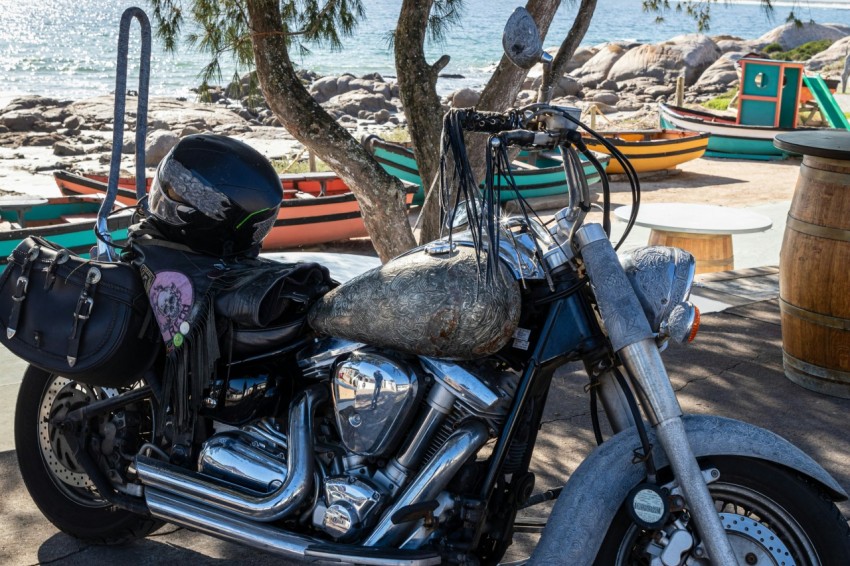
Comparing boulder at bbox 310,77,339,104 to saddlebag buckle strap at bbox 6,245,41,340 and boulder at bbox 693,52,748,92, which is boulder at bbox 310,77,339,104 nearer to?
boulder at bbox 693,52,748,92

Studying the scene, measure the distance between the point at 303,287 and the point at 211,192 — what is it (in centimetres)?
45

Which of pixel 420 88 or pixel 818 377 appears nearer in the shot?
pixel 818 377

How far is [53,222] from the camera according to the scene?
33.9 ft

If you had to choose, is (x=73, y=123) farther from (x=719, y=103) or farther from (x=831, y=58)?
(x=831, y=58)

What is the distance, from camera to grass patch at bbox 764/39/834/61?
38000 mm

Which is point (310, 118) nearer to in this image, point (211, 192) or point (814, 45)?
point (211, 192)

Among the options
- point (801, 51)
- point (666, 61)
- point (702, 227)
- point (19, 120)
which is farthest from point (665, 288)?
point (801, 51)

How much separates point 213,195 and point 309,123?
2.41 meters

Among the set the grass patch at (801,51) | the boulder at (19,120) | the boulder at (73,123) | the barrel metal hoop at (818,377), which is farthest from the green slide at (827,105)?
the grass patch at (801,51)

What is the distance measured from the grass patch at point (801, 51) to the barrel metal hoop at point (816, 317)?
36.0 meters

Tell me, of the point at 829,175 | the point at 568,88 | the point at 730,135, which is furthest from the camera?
the point at 568,88

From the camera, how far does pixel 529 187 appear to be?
13945 mm

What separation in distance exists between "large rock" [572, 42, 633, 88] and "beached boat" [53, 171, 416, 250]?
25.9 meters

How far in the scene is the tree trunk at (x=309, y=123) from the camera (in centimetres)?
523
